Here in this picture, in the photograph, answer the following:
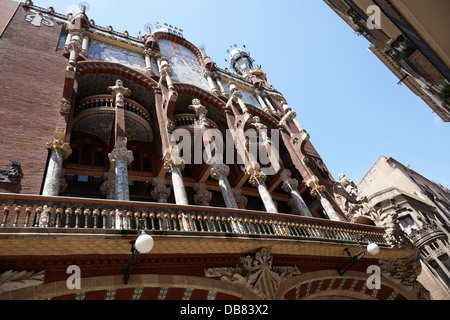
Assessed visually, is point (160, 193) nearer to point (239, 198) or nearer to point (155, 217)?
point (155, 217)

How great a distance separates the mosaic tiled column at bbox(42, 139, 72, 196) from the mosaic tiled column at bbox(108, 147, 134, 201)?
5.32ft

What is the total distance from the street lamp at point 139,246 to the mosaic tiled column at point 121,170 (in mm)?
3532

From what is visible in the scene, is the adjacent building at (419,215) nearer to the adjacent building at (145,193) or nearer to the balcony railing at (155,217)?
the adjacent building at (145,193)

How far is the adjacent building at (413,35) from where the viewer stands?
26.1ft

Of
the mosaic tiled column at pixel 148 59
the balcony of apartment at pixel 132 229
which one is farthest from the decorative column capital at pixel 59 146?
the mosaic tiled column at pixel 148 59

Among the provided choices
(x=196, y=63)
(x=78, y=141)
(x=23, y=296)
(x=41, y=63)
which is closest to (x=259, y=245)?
(x=23, y=296)

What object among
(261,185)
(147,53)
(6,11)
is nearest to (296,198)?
(261,185)

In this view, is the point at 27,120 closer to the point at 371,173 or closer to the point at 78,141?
the point at 78,141

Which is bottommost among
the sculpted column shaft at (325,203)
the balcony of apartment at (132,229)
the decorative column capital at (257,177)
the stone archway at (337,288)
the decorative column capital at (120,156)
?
the stone archway at (337,288)

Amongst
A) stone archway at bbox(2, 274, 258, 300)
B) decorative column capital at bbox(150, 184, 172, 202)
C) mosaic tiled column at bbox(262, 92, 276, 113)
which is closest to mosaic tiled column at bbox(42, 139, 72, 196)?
stone archway at bbox(2, 274, 258, 300)

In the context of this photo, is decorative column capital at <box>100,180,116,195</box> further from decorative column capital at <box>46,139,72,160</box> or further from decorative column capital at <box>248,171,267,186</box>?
decorative column capital at <box>248,171,267,186</box>

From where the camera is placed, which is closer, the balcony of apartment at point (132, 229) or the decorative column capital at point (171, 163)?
the balcony of apartment at point (132, 229)
